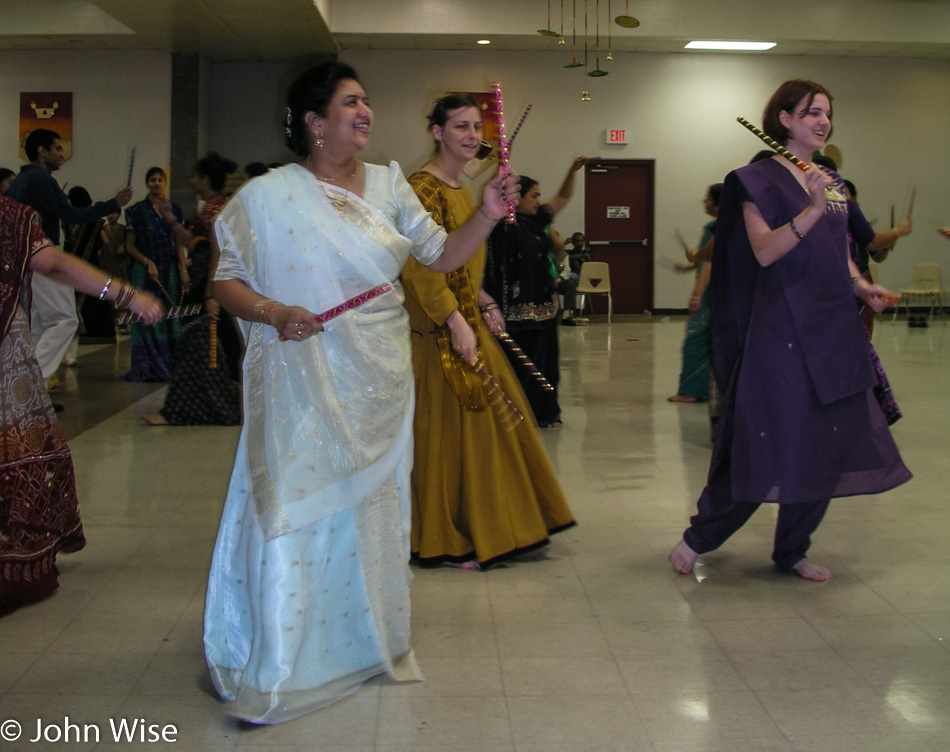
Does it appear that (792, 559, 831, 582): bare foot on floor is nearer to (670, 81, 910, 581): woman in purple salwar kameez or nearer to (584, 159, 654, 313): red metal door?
(670, 81, 910, 581): woman in purple salwar kameez

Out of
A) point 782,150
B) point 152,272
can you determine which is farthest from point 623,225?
point 782,150

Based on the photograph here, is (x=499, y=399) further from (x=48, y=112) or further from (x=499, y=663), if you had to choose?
(x=48, y=112)

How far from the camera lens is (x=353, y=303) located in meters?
2.24

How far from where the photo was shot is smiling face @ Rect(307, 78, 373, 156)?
233 centimetres

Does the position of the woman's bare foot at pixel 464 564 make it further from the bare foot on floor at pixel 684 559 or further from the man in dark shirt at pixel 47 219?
the man in dark shirt at pixel 47 219

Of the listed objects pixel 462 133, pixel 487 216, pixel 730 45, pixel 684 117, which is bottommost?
pixel 487 216

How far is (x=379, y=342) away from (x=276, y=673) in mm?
749

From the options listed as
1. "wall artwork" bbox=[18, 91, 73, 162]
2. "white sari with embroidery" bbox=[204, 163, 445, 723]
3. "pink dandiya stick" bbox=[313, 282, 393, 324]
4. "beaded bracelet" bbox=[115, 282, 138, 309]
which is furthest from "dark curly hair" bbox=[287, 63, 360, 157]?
"wall artwork" bbox=[18, 91, 73, 162]

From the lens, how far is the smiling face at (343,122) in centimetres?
233

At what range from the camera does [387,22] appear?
476 inches

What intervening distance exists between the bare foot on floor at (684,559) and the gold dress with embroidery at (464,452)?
417mm

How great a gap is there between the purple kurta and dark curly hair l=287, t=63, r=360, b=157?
122 centimetres

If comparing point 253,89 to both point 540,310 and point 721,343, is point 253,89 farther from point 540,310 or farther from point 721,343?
point 721,343

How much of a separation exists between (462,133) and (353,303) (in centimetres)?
116
